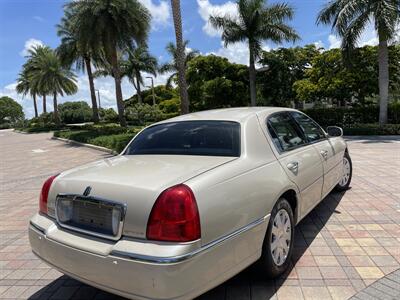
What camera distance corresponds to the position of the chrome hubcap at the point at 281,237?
318 cm

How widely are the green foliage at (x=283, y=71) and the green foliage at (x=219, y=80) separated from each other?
1.95 metres

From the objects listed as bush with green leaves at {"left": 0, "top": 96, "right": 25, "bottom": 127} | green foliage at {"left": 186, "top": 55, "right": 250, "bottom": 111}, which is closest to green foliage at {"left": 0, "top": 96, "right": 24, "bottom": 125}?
bush with green leaves at {"left": 0, "top": 96, "right": 25, "bottom": 127}

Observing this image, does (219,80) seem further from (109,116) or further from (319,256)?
(319,256)

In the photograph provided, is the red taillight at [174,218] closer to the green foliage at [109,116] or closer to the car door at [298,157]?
the car door at [298,157]

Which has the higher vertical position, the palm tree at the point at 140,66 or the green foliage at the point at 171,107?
the palm tree at the point at 140,66

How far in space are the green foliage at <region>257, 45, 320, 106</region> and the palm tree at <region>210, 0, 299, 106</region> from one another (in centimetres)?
365

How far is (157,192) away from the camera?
2398 millimetres

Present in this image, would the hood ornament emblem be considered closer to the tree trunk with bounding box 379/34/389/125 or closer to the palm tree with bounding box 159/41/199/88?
the tree trunk with bounding box 379/34/389/125

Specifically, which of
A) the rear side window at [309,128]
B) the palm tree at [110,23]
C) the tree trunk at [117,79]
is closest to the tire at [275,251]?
the rear side window at [309,128]

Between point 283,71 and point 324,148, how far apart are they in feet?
76.4

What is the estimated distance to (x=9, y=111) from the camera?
81.8m

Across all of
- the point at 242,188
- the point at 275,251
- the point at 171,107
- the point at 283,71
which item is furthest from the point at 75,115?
the point at 242,188

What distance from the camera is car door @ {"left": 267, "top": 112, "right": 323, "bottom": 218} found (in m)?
3.54

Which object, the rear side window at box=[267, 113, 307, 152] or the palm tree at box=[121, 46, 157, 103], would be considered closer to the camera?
the rear side window at box=[267, 113, 307, 152]
